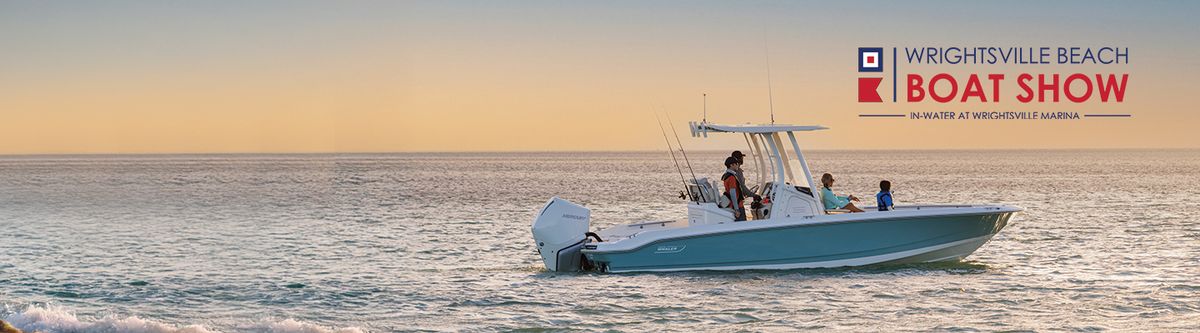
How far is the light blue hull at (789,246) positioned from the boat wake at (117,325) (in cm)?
549

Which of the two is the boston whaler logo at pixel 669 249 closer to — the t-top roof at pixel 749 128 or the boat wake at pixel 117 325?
the t-top roof at pixel 749 128

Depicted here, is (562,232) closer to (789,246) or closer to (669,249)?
(669,249)

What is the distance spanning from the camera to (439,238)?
29297mm

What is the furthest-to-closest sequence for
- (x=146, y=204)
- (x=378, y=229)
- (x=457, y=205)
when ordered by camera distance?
(x=146, y=204), (x=457, y=205), (x=378, y=229)

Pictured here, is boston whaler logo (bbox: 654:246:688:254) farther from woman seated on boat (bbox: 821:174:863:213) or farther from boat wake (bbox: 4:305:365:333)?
boat wake (bbox: 4:305:365:333)

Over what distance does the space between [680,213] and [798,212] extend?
72.1 ft

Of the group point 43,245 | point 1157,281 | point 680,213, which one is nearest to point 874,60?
point 680,213

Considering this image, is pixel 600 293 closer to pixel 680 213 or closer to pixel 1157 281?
pixel 1157 281

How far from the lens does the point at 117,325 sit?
14.2 meters

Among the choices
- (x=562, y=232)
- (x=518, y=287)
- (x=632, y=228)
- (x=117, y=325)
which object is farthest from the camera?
(x=632, y=228)

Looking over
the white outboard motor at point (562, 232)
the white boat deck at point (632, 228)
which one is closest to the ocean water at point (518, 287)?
the white outboard motor at point (562, 232)

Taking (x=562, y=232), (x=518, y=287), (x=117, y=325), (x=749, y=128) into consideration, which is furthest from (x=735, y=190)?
(x=117, y=325)

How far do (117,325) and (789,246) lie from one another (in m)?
9.50

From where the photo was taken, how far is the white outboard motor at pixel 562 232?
18688 mm
